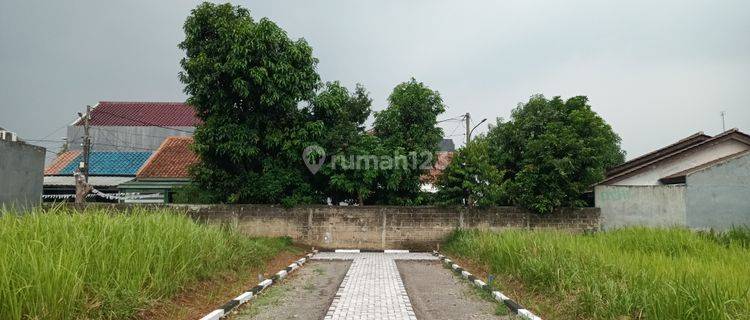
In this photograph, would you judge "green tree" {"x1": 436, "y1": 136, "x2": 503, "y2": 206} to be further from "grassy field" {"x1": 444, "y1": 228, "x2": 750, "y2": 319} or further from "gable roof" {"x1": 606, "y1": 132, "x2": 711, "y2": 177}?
"gable roof" {"x1": 606, "y1": 132, "x2": 711, "y2": 177}

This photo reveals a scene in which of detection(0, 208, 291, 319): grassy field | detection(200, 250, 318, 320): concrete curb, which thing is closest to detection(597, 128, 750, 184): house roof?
detection(200, 250, 318, 320): concrete curb

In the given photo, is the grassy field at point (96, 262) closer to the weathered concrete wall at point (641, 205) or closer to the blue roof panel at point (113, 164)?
the weathered concrete wall at point (641, 205)

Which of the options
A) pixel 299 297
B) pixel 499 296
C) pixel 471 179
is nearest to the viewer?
pixel 499 296

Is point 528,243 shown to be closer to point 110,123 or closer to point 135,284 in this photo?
point 135,284

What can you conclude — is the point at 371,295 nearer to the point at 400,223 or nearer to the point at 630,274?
the point at 630,274

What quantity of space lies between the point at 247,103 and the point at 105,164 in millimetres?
15770

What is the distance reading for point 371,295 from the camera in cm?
762

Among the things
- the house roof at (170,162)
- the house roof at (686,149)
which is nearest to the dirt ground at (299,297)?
the house roof at (686,149)

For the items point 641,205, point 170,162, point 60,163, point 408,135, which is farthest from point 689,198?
point 60,163

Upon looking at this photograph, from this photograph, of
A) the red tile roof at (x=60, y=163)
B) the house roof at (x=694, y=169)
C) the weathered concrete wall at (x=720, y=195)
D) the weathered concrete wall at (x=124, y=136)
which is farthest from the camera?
the weathered concrete wall at (x=124, y=136)

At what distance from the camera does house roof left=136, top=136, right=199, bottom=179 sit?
22438mm

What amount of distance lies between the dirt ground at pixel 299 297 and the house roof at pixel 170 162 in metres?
13.1

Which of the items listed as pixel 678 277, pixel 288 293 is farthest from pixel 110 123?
pixel 678 277

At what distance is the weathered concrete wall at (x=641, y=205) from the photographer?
1547cm
